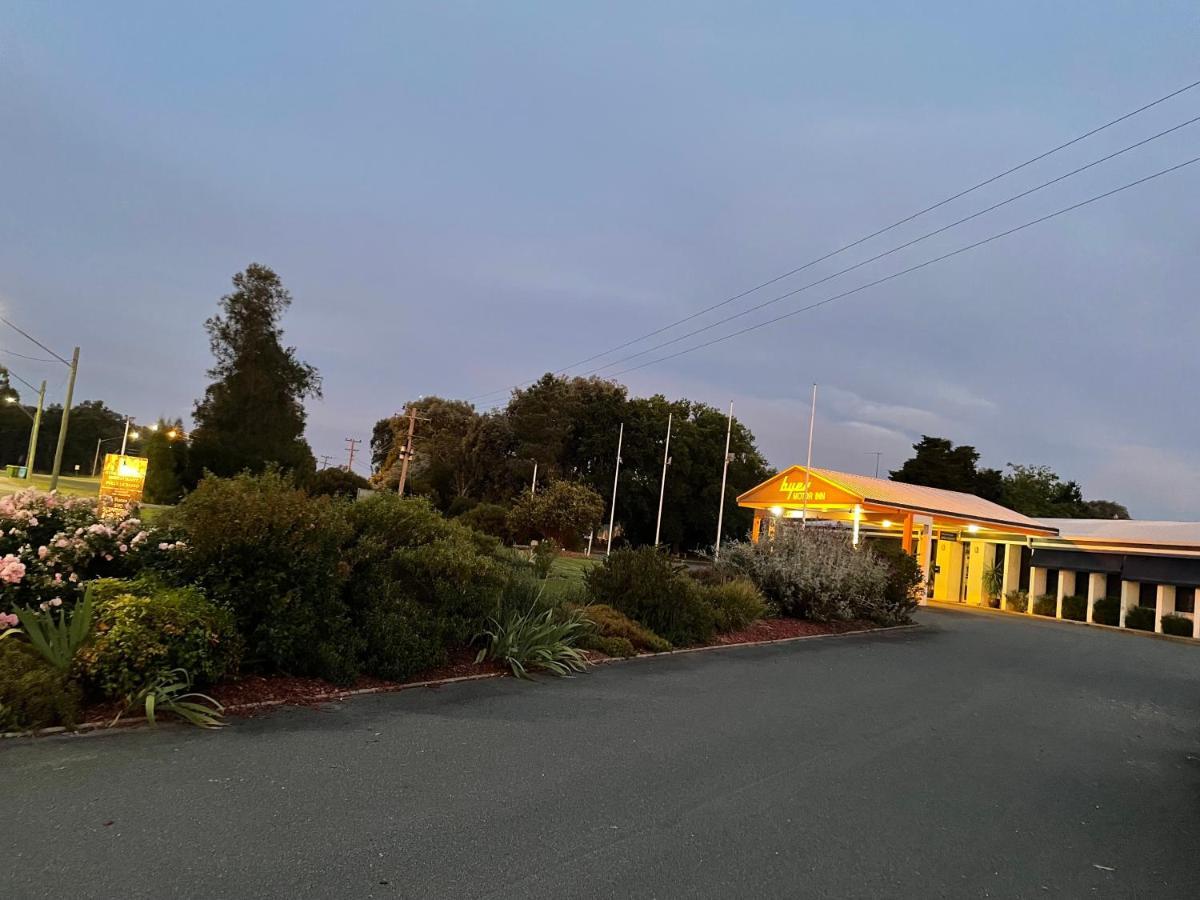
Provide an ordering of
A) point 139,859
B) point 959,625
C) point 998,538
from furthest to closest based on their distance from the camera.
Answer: point 998,538 → point 959,625 → point 139,859

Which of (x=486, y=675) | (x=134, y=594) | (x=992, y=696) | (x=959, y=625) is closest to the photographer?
(x=134, y=594)

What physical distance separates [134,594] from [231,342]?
147 feet

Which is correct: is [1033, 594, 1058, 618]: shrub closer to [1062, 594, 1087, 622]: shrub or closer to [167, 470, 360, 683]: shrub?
[1062, 594, 1087, 622]: shrub

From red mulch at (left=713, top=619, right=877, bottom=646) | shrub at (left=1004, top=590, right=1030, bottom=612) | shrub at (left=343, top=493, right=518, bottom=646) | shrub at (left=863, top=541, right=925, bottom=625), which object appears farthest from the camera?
shrub at (left=1004, top=590, right=1030, bottom=612)

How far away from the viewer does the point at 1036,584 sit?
2673cm

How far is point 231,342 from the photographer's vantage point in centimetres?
4559

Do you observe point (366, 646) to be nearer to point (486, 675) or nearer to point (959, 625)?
point (486, 675)

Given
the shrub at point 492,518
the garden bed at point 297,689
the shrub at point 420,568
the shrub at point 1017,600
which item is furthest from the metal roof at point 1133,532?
the shrub at point 492,518

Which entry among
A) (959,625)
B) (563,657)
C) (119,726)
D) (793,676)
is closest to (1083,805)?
(793,676)

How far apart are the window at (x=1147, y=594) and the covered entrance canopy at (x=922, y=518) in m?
3.60

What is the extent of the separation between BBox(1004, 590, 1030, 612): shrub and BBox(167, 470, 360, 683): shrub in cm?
2717

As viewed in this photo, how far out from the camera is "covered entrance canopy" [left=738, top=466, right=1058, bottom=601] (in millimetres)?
24344

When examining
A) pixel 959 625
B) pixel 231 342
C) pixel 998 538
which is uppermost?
pixel 231 342

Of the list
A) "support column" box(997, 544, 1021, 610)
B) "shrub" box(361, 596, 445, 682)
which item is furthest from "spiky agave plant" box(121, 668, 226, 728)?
"support column" box(997, 544, 1021, 610)
